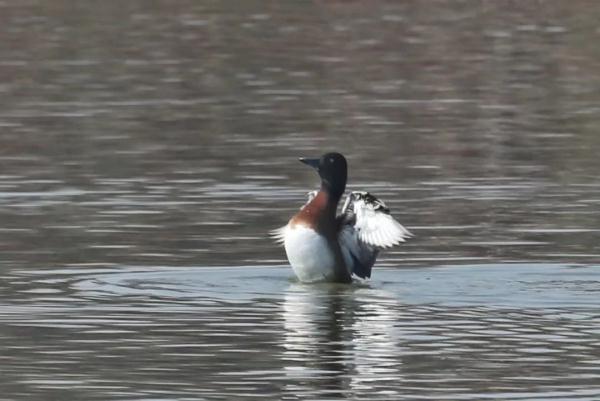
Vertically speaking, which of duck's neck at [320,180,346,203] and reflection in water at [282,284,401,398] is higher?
duck's neck at [320,180,346,203]

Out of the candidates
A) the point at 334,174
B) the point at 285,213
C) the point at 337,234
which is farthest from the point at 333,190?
the point at 285,213

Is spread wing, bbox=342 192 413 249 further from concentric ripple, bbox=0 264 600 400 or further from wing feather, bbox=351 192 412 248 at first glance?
concentric ripple, bbox=0 264 600 400

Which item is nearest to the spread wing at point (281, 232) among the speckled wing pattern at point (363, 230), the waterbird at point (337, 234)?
the waterbird at point (337, 234)

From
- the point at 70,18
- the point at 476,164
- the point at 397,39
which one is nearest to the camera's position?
the point at 476,164

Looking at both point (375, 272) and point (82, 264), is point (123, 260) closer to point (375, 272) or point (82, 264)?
point (82, 264)

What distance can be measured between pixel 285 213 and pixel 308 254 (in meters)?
2.96

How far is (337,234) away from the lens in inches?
604

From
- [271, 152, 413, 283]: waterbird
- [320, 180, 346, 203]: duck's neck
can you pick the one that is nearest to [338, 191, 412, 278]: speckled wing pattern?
[271, 152, 413, 283]: waterbird

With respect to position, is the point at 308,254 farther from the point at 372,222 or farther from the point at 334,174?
the point at 334,174

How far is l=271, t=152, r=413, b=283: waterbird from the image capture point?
14922mm

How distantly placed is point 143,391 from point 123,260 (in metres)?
4.71

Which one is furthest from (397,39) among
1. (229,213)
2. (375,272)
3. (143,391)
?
(143,391)

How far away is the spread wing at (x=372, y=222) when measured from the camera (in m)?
14.7

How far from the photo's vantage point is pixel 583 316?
1331 cm
